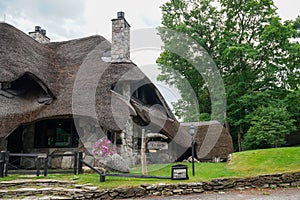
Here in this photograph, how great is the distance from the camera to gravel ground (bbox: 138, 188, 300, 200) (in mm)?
6877

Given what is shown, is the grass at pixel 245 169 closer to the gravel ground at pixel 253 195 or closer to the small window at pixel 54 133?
the gravel ground at pixel 253 195

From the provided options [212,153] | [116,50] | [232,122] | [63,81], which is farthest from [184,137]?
[63,81]

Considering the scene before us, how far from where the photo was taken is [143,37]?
1623 centimetres

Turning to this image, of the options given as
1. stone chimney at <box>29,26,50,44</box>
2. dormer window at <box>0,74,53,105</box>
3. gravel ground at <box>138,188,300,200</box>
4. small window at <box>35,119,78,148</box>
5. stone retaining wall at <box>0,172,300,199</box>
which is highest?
stone chimney at <box>29,26,50,44</box>

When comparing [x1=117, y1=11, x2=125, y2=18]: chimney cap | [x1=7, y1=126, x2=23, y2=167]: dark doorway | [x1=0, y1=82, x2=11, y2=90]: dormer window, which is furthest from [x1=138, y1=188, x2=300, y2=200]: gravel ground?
[x1=117, y1=11, x2=125, y2=18]: chimney cap

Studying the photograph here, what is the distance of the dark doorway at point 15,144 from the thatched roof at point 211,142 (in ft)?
32.9

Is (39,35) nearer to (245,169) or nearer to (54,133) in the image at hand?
(54,133)

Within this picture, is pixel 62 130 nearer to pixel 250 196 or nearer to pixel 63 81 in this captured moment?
pixel 63 81

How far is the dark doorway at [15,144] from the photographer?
11508mm

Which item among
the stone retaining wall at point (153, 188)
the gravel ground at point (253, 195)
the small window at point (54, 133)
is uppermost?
the small window at point (54, 133)

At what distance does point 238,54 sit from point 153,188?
1600 cm

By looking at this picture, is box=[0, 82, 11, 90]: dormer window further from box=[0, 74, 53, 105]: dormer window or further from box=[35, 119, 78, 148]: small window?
box=[35, 119, 78, 148]: small window

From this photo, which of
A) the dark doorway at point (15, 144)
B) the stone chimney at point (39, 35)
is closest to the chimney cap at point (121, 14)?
the stone chimney at point (39, 35)

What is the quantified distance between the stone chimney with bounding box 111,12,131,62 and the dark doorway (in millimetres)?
5626
